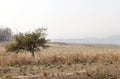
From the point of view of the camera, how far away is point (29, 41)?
16.7 meters

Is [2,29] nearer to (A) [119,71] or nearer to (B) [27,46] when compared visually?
(B) [27,46]

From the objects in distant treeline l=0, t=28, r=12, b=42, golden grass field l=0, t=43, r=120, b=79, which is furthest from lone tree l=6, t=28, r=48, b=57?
distant treeline l=0, t=28, r=12, b=42

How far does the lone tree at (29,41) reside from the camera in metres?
16.5

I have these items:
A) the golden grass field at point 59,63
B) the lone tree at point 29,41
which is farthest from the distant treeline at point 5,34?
the golden grass field at point 59,63

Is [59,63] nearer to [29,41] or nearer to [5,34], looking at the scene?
[29,41]

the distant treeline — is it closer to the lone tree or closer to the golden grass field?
the lone tree

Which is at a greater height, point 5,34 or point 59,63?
point 5,34

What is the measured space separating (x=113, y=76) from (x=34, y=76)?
2.84 metres

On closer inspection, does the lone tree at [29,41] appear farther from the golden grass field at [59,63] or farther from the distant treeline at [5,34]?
the distant treeline at [5,34]

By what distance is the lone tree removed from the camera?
16.5 meters

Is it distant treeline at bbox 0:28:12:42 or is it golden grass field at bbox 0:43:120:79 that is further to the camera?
distant treeline at bbox 0:28:12:42

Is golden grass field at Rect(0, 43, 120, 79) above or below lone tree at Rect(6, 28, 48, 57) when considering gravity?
below

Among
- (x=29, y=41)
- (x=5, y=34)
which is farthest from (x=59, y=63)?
(x=5, y=34)

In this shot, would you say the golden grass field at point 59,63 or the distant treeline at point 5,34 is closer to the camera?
the golden grass field at point 59,63
